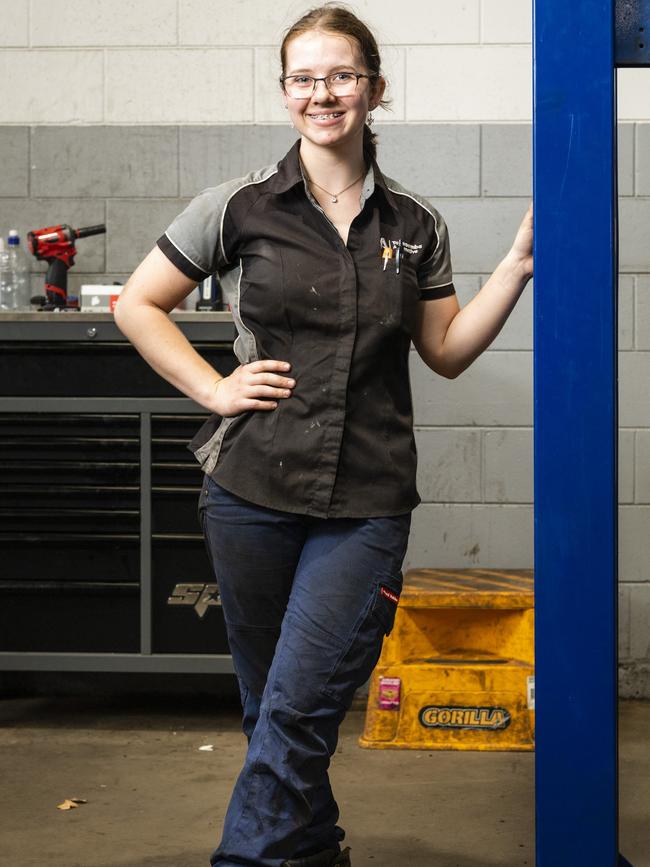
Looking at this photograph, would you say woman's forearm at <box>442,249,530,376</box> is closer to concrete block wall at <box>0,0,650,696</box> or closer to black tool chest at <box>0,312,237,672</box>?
black tool chest at <box>0,312,237,672</box>

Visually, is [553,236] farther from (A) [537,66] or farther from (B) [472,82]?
(B) [472,82]

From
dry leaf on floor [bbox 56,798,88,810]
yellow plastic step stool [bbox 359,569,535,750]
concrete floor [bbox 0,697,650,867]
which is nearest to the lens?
concrete floor [bbox 0,697,650,867]

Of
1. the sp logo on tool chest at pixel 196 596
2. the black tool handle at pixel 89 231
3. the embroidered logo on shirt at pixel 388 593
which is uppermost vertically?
the black tool handle at pixel 89 231

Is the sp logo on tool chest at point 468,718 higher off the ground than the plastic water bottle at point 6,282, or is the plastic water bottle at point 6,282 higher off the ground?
the plastic water bottle at point 6,282

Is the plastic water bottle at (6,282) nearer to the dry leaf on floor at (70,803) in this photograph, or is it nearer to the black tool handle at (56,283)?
the black tool handle at (56,283)

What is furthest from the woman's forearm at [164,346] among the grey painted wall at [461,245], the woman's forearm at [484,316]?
the grey painted wall at [461,245]

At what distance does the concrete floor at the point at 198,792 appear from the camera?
2.33 m

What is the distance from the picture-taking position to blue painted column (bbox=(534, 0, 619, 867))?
1.47m

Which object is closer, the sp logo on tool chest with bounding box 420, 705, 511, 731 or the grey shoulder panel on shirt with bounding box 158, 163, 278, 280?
the grey shoulder panel on shirt with bounding box 158, 163, 278, 280

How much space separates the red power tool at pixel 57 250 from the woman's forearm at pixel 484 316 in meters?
1.75

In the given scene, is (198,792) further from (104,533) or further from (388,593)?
(388,593)

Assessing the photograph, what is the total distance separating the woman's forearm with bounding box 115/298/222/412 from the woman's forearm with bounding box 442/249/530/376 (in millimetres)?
382

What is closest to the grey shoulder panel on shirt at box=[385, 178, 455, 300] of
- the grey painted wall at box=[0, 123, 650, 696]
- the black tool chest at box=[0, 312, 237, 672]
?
the black tool chest at box=[0, 312, 237, 672]

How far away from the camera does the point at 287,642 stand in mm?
1670
